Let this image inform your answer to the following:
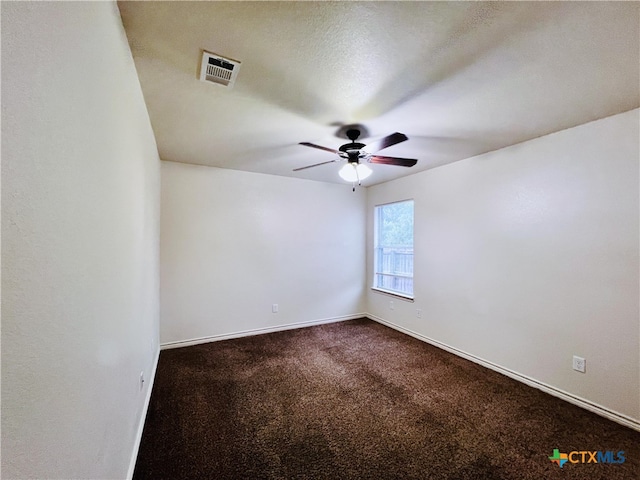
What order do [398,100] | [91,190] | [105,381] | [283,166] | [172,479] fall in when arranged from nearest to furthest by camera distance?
[91,190], [105,381], [172,479], [398,100], [283,166]

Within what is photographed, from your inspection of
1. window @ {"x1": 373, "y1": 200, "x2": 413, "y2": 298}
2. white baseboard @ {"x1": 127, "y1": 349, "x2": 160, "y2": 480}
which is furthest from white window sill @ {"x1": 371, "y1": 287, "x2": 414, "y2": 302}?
white baseboard @ {"x1": 127, "y1": 349, "x2": 160, "y2": 480}

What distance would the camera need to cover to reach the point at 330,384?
110 inches

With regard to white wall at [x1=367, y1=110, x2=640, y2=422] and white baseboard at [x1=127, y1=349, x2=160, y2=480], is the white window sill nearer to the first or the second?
white wall at [x1=367, y1=110, x2=640, y2=422]

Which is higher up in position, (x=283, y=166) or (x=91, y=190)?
(x=283, y=166)

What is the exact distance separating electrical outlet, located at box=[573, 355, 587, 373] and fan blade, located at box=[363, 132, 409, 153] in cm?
244

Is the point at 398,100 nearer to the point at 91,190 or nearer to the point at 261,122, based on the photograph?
the point at 261,122

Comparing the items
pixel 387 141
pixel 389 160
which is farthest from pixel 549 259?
pixel 387 141

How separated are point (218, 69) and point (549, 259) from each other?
319cm

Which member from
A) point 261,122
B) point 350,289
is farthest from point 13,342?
point 350,289

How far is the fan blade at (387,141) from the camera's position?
84.9 inches

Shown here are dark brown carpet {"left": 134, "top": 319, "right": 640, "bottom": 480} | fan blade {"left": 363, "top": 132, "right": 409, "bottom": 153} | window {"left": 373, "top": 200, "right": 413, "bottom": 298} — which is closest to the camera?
dark brown carpet {"left": 134, "top": 319, "right": 640, "bottom": 480}

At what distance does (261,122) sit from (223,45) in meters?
0.94

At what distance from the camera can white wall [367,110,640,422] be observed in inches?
89.0

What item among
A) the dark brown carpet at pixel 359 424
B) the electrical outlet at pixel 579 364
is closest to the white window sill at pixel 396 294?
the dark brown carpet at pixel 359 424
